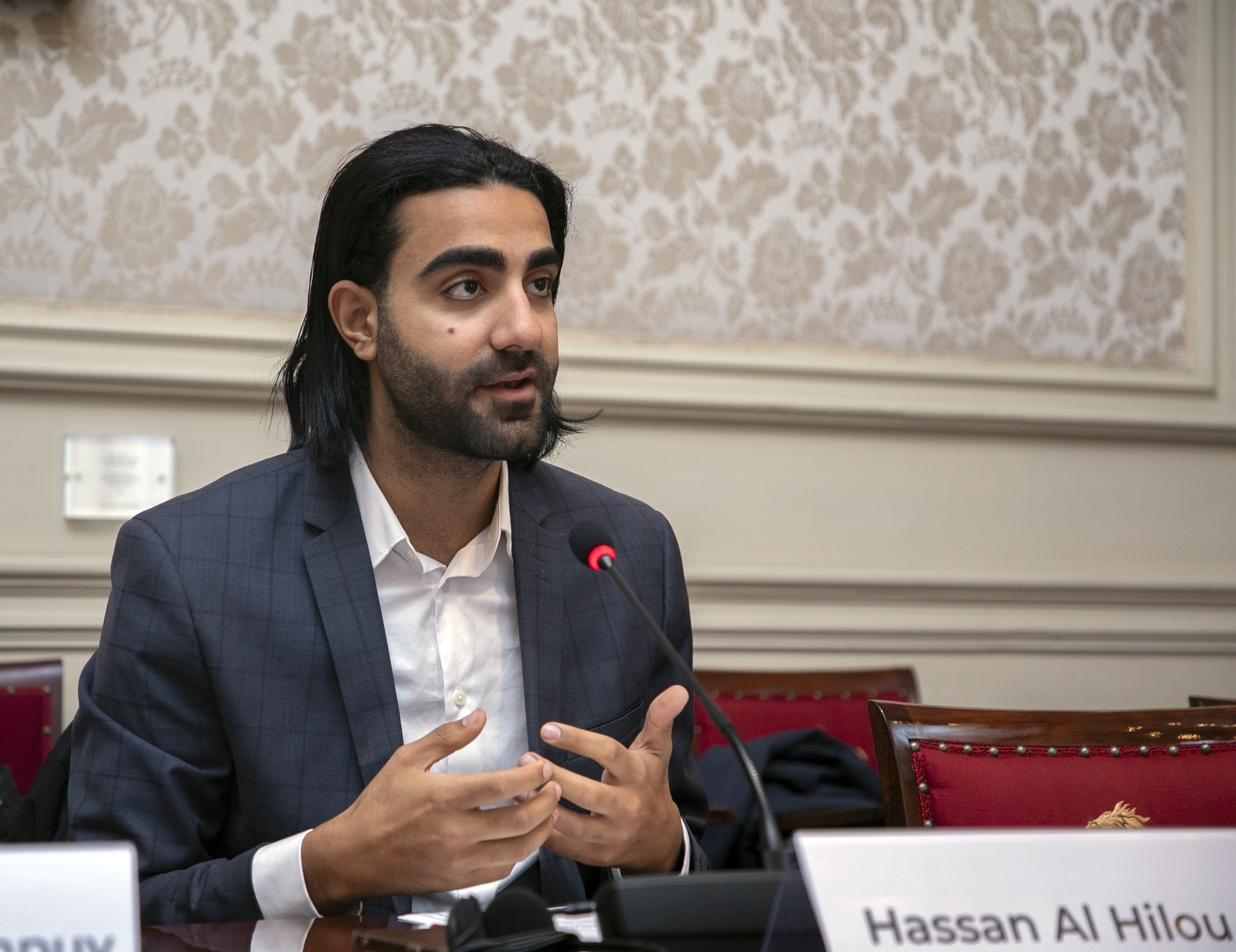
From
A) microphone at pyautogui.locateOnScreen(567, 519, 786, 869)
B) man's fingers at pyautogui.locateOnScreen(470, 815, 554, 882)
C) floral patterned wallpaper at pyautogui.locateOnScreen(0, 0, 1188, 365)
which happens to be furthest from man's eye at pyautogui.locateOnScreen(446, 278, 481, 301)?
floral patterned wallpaper at pyautogui.locateOnScreen(0, 0, 1188, 365)

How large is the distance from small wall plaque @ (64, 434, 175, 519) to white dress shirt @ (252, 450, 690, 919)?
0.77 m

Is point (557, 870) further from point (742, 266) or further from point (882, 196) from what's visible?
point (882, 196)

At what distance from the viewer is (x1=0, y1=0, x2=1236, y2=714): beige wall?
6.92ft

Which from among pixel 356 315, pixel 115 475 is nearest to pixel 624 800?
pixel 356 315

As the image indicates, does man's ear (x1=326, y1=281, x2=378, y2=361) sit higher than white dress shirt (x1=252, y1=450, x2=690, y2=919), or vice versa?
man's ear (x1=326, y1=281, x2=378, y2=361)

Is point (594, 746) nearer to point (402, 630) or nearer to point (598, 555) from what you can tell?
point (598, 555)

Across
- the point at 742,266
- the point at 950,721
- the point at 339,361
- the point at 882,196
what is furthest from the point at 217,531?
the point at 882,196

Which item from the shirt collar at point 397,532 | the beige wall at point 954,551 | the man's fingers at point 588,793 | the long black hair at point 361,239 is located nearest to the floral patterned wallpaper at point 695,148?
the beige wall at point 954,551

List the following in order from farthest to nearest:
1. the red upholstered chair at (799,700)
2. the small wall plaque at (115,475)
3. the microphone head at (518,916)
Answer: the red upholstered chair at (799,700) → the small wall plaque at (115,475) → the microphone head at (518,916)

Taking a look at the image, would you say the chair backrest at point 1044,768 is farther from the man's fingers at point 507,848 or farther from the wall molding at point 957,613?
the wall molding at point 957,613

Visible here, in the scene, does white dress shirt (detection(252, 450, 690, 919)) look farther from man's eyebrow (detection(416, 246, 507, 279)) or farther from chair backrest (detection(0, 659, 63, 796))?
chair backrest (detection(0, 659, 63, 796))

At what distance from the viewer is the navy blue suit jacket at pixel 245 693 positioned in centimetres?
123

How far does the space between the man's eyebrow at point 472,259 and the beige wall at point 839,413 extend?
0.89 metres

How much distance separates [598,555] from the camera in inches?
43.9
